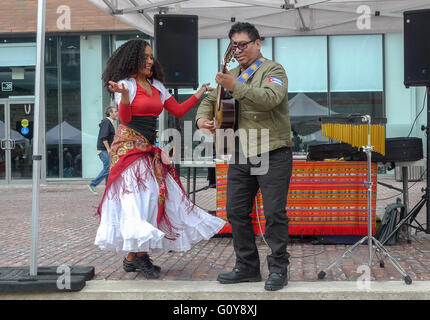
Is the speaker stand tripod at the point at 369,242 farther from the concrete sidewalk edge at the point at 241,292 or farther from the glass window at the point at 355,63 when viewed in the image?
the glass window at the point at 355,63

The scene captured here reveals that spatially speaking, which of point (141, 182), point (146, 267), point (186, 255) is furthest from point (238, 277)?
point (186, 255)

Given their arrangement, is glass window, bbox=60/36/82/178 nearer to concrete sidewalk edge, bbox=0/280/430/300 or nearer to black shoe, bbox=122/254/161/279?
black shoe, bbox=122/254/161/279

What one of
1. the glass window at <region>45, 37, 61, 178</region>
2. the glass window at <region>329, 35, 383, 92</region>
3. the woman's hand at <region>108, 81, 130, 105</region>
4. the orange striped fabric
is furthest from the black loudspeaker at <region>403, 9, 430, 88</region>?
the glass window at <region>45, 37, 61, 178</region>

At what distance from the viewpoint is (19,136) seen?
16.8 m

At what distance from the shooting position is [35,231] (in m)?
4.43

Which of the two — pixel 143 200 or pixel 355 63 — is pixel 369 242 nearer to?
pixel 143 200

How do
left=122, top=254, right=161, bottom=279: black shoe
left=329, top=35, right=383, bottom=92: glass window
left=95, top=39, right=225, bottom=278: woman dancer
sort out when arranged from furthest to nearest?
left=329, top=35, right=383, bottom=92: glass window
left=122, top=254, right=161, bottom=279: black shoe
left=95, top=39, right=225, bottom=278: woman dancer

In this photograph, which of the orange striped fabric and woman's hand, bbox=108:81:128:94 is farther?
the orange striped fabric

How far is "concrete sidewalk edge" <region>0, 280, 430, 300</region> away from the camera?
4137 millimetres

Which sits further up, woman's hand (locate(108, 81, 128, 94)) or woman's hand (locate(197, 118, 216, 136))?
woman's hand (locate(108, 81, 128, 94))

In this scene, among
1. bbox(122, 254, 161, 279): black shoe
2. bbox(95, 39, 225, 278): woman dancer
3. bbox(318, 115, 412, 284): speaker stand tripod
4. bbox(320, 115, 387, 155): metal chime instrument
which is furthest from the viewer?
bbox(320, 115, 387, 155): metal chime instrument

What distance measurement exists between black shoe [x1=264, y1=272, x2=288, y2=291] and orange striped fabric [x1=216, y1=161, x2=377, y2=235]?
6.34 ft

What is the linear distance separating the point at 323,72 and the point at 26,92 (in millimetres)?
8932

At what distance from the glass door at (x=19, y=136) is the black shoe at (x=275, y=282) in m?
13.9
